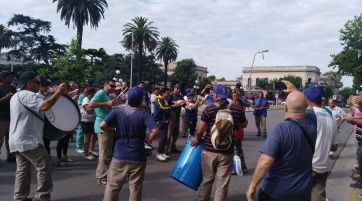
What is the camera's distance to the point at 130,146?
13.6 feet

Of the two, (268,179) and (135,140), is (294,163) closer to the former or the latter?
(268,179)

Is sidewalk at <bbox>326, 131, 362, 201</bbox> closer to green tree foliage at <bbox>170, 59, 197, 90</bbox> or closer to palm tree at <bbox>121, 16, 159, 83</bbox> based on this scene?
palm tree at <bbox>121, 16, 159, 83</bbox>

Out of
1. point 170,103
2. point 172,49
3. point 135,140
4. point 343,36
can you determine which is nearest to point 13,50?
point 172,49

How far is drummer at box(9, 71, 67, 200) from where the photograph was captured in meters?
4.45

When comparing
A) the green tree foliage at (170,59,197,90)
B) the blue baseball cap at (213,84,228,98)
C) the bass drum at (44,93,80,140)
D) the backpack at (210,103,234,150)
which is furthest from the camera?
the green tree foliage at (170,59,197,90)

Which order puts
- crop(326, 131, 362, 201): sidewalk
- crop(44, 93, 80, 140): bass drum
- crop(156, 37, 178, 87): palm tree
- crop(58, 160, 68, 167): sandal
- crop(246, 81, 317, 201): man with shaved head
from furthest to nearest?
crop(156, 37, 178, 87): palm tree
crop(58, 160, 68, 167): sandal
crop(326, 131, 362, 201): sidewalk
crop(44, 93, 80, 140): bass drum
crop(246, 81, 317, 201): man with shaved head

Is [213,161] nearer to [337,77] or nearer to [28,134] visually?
[28,134]

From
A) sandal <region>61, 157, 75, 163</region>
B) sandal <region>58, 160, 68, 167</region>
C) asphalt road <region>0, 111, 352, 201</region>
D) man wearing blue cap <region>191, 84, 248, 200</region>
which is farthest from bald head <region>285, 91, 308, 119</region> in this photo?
sandal <region>61, 157, 75, 163</region>

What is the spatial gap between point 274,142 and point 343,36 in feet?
123

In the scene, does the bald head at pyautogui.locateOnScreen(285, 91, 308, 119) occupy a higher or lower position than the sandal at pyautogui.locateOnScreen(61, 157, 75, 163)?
higher

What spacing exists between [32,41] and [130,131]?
55783 mm

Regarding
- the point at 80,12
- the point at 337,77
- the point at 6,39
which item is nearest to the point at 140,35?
the point at 80,12

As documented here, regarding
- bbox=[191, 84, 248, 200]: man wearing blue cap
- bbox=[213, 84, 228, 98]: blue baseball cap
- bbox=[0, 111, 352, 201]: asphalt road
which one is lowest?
bbox=[0, 111, 352, 201]: asphalt road

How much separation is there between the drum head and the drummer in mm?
724
